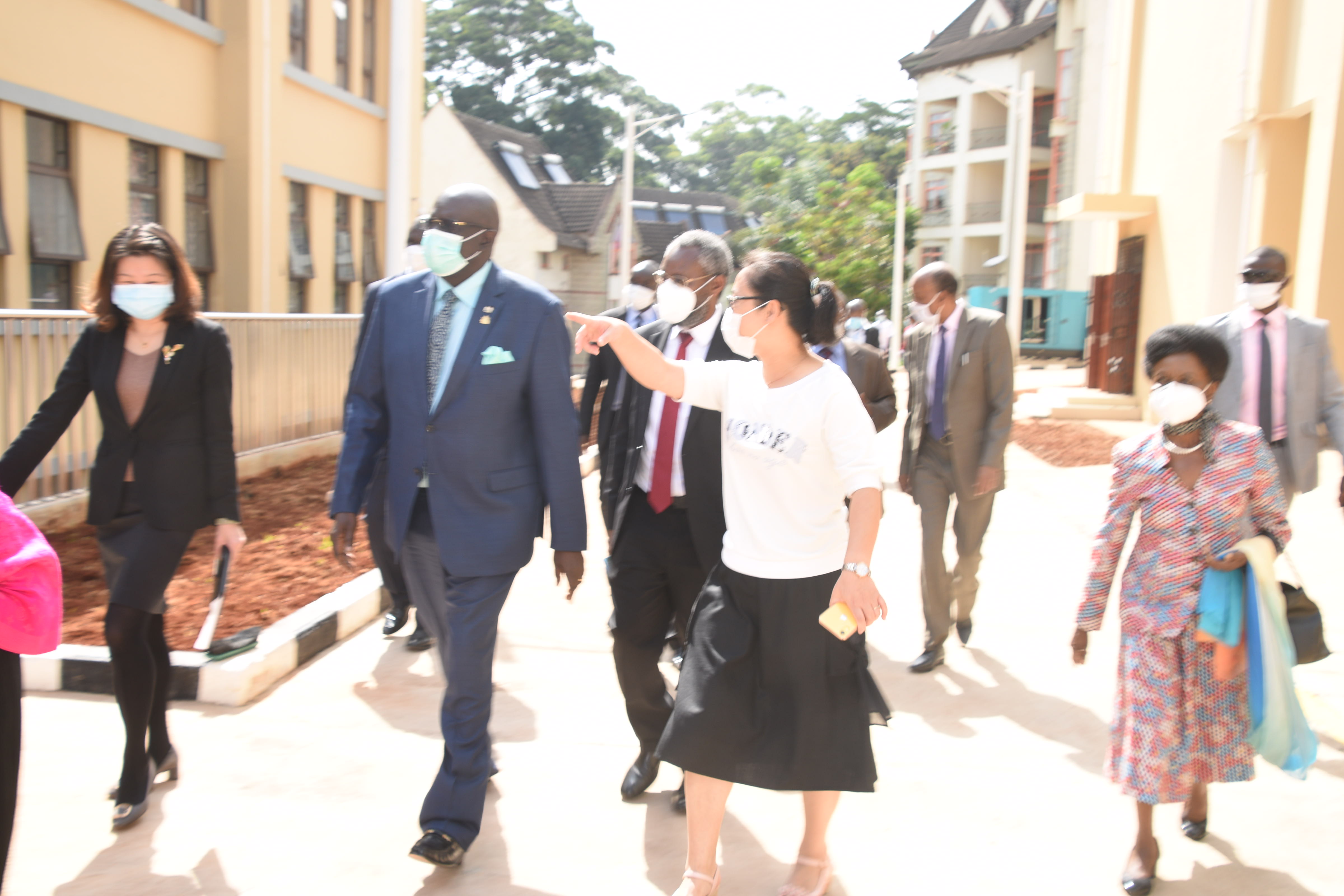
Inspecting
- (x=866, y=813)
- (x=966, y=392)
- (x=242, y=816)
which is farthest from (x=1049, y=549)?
(x=242, y=816)

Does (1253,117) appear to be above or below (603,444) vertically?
above

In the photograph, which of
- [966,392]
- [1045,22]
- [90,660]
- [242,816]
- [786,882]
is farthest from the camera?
[1045,22]

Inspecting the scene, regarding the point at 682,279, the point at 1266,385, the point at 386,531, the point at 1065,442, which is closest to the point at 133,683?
the point at 386,531

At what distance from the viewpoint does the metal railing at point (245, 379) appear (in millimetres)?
7508

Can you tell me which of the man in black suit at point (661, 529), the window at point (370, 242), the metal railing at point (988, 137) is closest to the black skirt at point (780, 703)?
the man in black suit at point (661, 529)

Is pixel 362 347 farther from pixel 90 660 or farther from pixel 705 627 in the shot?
pixel 90 660

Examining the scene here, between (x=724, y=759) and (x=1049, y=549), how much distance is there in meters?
6.51

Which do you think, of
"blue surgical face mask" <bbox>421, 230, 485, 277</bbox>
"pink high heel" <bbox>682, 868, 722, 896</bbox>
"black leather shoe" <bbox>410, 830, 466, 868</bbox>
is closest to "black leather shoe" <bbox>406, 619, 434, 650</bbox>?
"black leather shoe" <bbox>410, 830, 466, 868</bbox>

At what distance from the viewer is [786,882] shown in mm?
3580

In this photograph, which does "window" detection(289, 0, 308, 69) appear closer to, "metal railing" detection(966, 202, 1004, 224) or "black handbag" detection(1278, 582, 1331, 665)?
"black handbag" detection(1278, 582, 1331, 665)

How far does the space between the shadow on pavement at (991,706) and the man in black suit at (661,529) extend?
3.76ft

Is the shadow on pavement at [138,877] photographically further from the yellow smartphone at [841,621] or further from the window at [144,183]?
the window at [144,183]

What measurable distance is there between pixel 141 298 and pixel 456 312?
1.13m

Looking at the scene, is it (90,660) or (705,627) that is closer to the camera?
(705,627)
